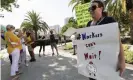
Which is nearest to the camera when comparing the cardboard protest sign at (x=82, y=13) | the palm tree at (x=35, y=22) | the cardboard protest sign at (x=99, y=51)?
the cardboard protest sign at (x=99, y=51)

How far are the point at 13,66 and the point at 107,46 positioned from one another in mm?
6059

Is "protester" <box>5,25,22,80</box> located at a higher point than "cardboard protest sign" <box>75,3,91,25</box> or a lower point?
lower

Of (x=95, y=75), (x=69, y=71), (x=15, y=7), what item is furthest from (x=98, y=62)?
(x=15, y=7)

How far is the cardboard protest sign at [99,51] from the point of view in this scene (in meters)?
3.65

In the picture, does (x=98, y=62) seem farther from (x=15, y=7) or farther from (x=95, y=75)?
(x=15, y=7)

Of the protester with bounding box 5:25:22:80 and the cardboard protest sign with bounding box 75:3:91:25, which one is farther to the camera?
the protester with bounding box 5:25:22:80

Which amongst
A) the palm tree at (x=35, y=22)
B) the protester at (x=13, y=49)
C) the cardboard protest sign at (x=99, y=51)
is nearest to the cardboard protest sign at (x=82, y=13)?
the protester at (x=13, y=49)

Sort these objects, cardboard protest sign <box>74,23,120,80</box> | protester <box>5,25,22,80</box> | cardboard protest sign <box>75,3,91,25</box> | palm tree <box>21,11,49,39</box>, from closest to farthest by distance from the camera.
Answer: cardboard protest sign <box>74,23,120,80</box>, cardboard protest sign <box>75,3,91,25</box>, protester <box>5,25,22,80</box>, palm tree <box>21,11,49,39</box>

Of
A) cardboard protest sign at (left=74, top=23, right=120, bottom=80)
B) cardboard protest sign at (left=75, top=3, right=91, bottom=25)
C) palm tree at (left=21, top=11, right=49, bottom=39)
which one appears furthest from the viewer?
palm tree at (left=21, top=11, right=49, bottom=39)

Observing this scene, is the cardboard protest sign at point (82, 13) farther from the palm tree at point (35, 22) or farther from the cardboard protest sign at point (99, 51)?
the palm tree at point (35, 22)

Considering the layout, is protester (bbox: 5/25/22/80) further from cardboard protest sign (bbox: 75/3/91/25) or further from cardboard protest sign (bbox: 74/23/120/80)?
cardboard protest sign (bbox: 74/23/120/80)

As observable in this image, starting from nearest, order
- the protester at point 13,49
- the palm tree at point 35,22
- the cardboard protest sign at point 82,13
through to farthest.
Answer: the cardboard protest sign at point 82,13 → the protester at point 13,49 → the palm tree at point 35,22

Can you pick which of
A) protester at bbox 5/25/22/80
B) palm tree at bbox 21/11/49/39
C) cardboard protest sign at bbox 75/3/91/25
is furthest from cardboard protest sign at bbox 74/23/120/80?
palm tree at bbox 21/11/49/39

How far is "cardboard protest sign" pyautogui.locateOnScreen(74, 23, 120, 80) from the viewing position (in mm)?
3652
